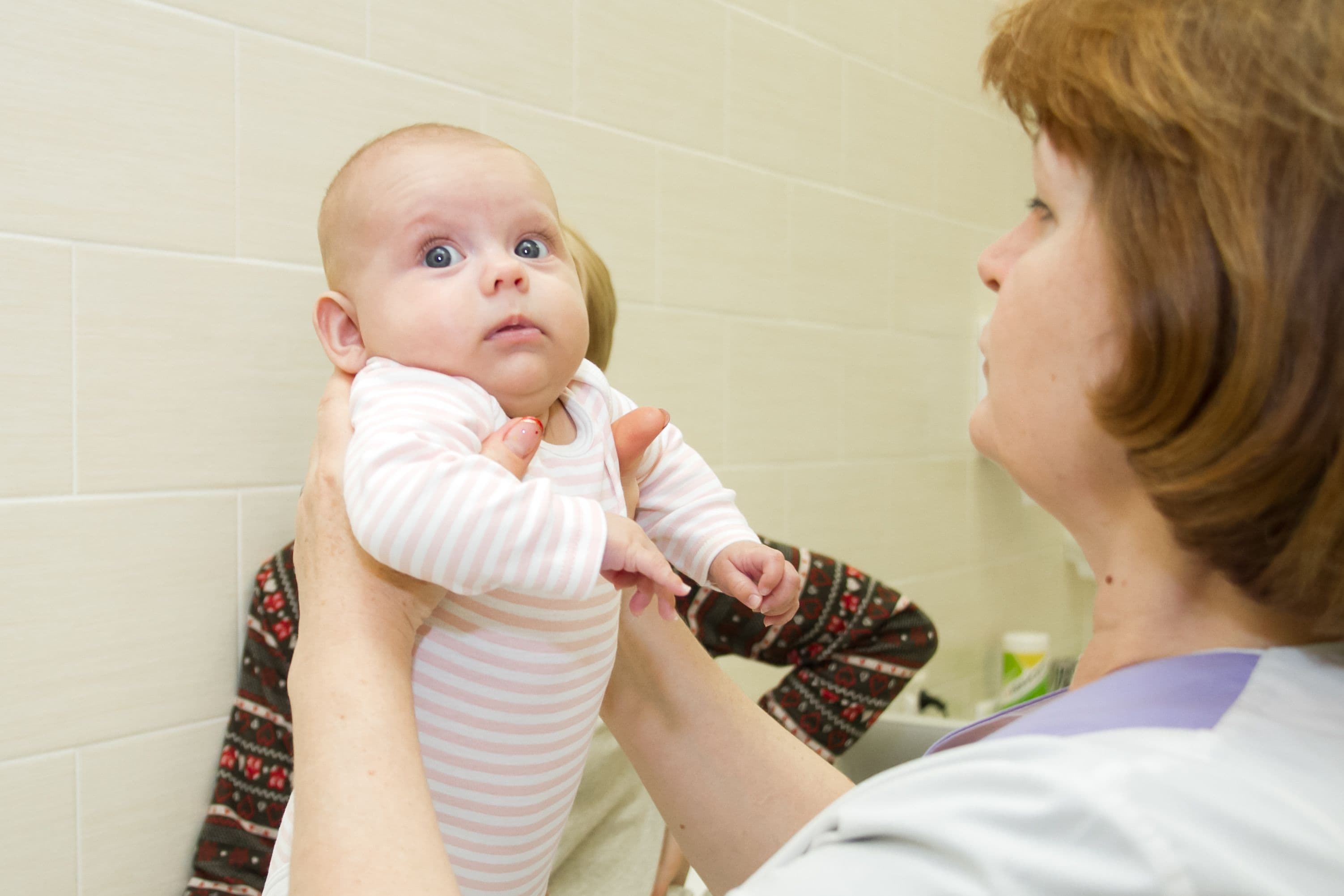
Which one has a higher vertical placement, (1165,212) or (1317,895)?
(1165,212)

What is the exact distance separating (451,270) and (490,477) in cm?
19

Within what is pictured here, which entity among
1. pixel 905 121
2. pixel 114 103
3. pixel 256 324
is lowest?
pixel 256 324

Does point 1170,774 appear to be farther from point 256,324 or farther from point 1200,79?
point 256,324

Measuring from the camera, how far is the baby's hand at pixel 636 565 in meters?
0.69

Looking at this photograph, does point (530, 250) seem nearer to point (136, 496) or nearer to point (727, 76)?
point (136, 496)

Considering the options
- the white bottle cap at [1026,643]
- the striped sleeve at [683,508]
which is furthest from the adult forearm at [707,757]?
the white bottle cap at [1026,643]

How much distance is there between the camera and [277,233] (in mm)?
1229

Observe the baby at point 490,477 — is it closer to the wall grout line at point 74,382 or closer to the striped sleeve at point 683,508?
the striped sleeve at point 683,508

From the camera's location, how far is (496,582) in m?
0.68

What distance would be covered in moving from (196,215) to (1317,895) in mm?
1140

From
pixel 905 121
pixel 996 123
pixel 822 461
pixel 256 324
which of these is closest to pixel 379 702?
pixel 256 324

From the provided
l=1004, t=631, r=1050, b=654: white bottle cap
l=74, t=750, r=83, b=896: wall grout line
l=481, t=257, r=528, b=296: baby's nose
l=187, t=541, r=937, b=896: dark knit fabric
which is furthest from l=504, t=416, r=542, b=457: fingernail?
l=1004, t=631, r=1050, b=654: white bottle cap

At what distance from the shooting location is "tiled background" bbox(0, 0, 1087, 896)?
42.1 inches

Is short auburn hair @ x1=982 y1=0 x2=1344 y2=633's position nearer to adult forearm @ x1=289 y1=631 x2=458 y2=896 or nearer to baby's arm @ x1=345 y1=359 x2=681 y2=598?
baby's arm @ x1=345 y1=359 x2=681 y2=598
